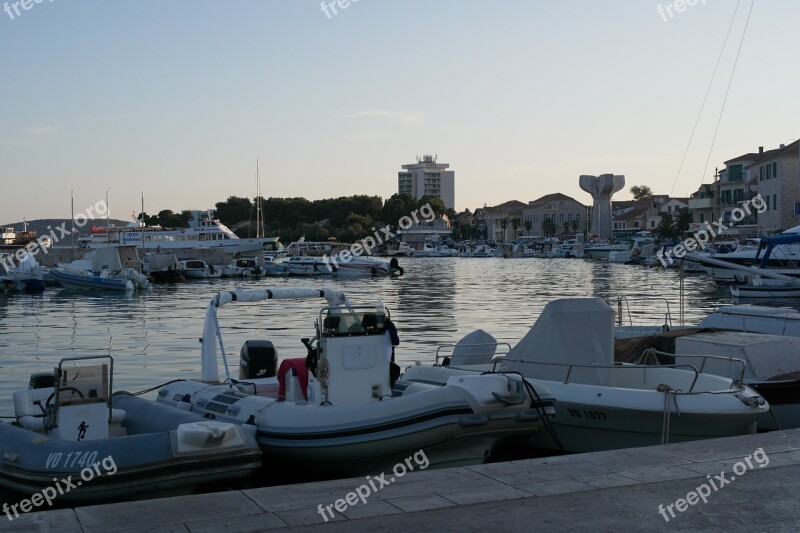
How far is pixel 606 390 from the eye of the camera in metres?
12.8

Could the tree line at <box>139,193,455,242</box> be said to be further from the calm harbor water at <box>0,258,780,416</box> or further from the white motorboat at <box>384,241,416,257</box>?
the calm harbor water at <box>0,258,780,416</box>

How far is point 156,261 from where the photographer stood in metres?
81.0

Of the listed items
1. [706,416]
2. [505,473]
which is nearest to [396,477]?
[505,473]

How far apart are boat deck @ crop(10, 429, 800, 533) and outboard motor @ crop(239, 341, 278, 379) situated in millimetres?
7759

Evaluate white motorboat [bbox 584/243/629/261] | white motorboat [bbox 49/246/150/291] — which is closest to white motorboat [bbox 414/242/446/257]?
white motorboat [bbox 584/243/629/261]

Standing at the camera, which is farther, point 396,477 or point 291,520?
point 396,477

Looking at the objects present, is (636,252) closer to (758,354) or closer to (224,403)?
(758,354)

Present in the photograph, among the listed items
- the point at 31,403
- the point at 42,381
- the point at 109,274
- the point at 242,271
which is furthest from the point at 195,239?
the point at 31,403

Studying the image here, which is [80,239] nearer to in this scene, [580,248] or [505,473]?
[580,248]

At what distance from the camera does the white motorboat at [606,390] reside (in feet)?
39.5

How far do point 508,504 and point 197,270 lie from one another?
76.6m

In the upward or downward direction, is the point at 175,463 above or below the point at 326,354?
below

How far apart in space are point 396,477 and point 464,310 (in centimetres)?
3681

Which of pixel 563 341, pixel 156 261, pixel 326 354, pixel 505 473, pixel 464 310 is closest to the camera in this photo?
pixel 505 473
